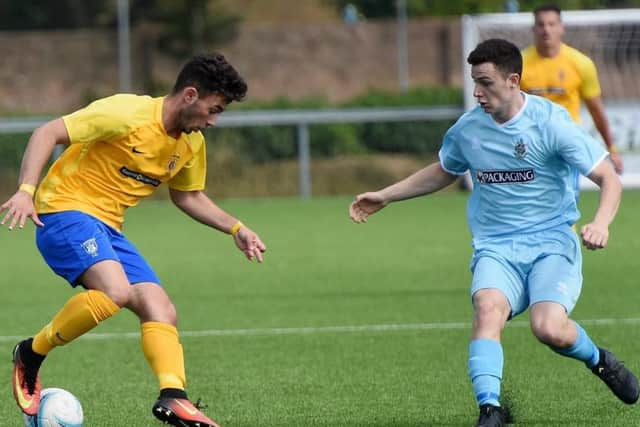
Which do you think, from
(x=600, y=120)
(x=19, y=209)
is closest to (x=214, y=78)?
(x=19, y=209)

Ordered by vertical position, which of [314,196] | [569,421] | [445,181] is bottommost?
[314,196]

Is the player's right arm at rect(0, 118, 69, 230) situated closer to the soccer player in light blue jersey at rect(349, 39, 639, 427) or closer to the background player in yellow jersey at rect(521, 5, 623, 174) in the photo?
the soccer player in light blue jersey at rect(349, 39, 639, 427)

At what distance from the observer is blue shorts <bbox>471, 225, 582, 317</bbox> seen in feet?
20.4

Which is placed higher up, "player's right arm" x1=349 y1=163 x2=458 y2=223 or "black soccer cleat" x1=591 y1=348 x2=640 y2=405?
"player's right arm" x1=349 y1=163 x2=458 y2=223

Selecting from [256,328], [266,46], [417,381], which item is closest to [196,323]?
[256,328]

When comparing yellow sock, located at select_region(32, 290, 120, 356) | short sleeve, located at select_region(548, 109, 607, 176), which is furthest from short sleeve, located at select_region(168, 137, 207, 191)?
short sleeve, located at select_region(548, 109, 607, 176)

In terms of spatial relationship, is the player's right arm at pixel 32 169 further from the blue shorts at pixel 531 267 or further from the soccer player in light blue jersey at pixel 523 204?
the blue shorts at pixel 531 267

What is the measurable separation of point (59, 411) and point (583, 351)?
228 centimetres

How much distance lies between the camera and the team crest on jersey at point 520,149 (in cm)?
634

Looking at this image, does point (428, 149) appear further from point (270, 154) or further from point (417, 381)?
point (417, 381)

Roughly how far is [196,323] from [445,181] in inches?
148

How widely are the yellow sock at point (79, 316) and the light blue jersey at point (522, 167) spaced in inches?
66.8

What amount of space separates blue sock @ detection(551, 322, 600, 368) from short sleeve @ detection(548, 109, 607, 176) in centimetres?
70

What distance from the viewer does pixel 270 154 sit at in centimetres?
2420
